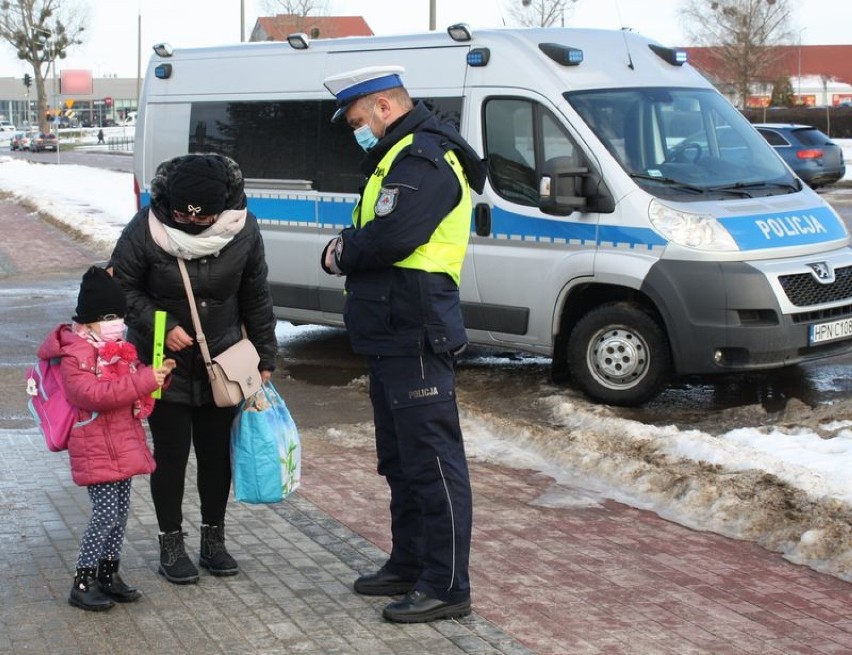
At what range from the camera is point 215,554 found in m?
5.24

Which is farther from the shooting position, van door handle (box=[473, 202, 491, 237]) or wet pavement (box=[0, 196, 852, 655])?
van door handle (box=[473, 202, 491, 237])

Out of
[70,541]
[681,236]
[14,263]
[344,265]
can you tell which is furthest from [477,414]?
[14,263]

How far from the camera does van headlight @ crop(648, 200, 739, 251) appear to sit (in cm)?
815

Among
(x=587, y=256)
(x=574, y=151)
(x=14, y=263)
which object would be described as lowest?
(x=14, y=263)

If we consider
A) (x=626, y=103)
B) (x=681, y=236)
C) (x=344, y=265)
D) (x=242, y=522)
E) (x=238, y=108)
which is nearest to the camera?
(x=344, y=265)

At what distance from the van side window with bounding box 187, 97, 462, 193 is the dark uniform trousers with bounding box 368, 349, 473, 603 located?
4786 mm

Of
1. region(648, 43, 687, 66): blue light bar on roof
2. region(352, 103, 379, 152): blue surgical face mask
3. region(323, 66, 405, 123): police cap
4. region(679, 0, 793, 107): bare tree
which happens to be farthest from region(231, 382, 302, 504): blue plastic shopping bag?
region(679, 0, 793, 107): bare tree

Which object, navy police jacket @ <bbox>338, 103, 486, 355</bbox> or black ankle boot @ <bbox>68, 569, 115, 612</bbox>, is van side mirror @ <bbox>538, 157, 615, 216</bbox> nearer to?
navy police jacket @ <bbox>338, 103, 486, 355</bbox>

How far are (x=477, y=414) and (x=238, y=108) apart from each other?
375 centimetres

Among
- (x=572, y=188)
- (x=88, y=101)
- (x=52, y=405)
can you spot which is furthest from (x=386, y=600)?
(x=88, y=101)

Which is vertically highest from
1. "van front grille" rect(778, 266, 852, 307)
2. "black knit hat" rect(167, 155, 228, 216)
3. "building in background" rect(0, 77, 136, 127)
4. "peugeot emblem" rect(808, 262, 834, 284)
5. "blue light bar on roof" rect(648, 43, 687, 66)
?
"building in background" rect(0, 77, 136, 127)

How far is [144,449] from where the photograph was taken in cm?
478

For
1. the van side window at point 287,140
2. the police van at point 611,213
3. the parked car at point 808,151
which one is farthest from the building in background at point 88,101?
the police van at point 611,213

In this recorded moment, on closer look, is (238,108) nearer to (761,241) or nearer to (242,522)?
(761,241)
